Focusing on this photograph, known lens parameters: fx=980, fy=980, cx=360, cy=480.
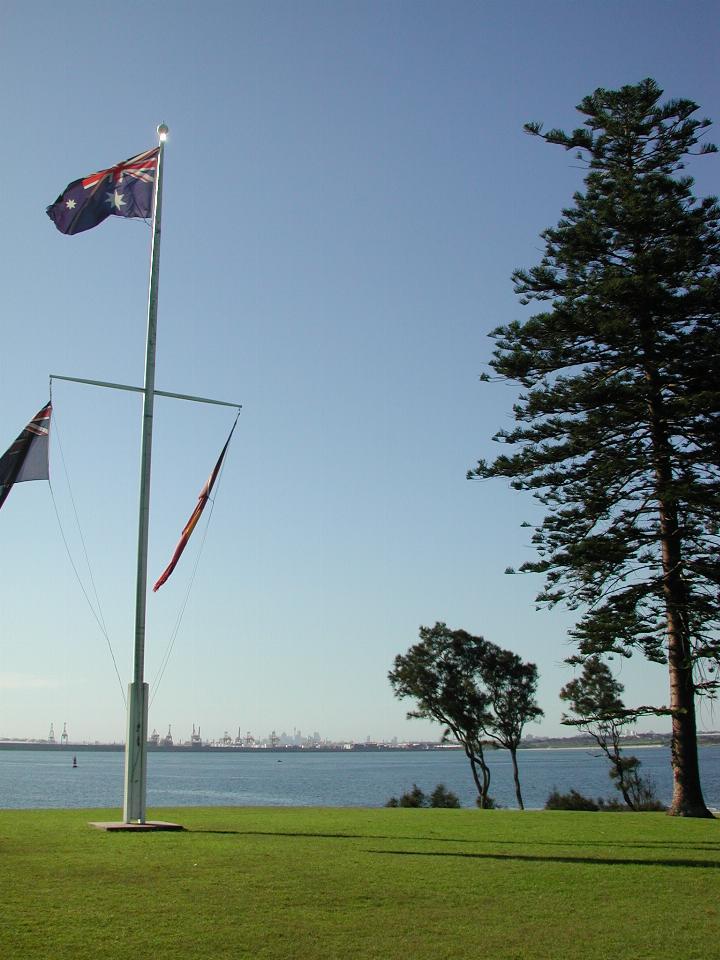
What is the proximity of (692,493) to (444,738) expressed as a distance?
2662cm

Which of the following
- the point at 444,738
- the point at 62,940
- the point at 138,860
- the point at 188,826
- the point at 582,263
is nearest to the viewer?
the point at 62,940

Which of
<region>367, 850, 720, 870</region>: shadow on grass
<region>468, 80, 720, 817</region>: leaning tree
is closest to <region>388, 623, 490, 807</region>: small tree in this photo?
<region>468, 80, 720, 817</region>: leaning tree

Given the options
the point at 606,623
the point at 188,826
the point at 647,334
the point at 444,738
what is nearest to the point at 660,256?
the point at 647,334

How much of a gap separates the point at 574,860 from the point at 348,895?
11.9 feet

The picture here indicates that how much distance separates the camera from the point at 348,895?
8398 millimetres

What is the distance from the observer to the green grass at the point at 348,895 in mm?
6652

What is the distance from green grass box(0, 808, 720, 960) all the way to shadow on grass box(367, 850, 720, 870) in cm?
2

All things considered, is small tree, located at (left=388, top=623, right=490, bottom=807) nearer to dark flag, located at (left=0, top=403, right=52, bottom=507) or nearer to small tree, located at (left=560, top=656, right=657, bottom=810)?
small tree, located at (left=560, top=656, right=657, bottom=810)

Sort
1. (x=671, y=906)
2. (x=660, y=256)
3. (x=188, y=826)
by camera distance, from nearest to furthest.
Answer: (x=671, y=906) → (x=188, y=826) → (x=660, y=256)

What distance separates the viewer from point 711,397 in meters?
21.1

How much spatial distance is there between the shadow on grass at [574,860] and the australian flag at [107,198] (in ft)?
34.1

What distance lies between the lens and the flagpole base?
13328 millimetres

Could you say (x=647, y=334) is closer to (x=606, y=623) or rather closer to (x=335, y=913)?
(x=606, y=623)

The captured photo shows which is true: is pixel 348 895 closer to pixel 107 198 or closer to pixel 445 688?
pixel 107 198
